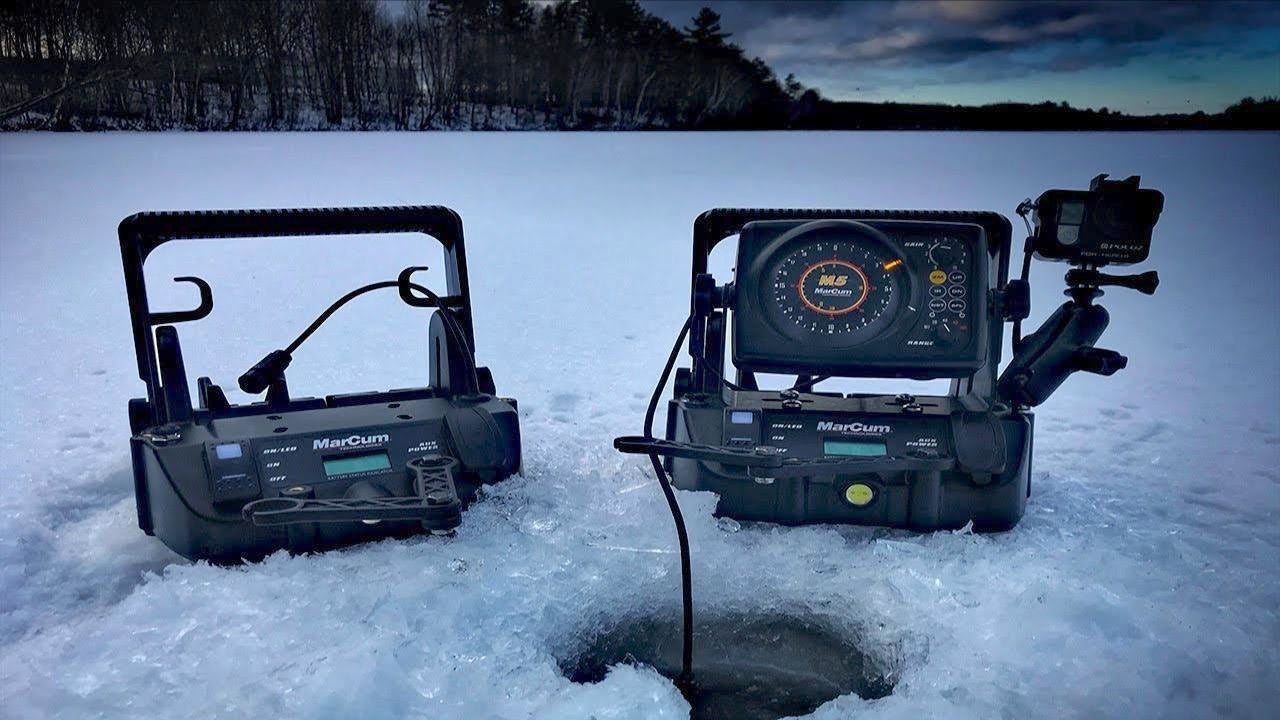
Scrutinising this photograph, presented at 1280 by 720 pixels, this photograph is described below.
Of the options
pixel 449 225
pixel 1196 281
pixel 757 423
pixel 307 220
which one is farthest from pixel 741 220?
pixel 1196 281

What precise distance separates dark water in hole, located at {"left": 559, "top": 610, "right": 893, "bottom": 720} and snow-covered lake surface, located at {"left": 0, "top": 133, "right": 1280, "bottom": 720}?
0.19 ft

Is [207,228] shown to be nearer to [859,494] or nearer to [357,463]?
[357,463]

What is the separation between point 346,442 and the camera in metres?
2.43

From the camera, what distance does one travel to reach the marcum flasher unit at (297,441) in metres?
2.24

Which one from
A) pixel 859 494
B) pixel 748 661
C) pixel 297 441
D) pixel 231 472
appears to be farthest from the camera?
pixel 859 494

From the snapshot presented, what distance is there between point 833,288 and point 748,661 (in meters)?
1.03

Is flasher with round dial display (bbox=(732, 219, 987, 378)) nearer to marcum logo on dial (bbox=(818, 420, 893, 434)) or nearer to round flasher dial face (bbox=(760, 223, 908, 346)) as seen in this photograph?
round flasher dial face (bbox=(760, 223, 908, 346))

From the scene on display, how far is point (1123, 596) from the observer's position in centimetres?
227

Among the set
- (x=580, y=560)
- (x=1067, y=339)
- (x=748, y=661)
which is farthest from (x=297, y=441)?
(x=1067, y=339)

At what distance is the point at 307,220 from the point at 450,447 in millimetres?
727

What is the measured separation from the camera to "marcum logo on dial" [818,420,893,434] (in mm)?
2541

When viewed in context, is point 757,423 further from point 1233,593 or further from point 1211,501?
point 1211,501

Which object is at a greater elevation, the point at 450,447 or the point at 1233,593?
the point at 450,447

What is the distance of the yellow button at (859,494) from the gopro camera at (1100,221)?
0.79 m
